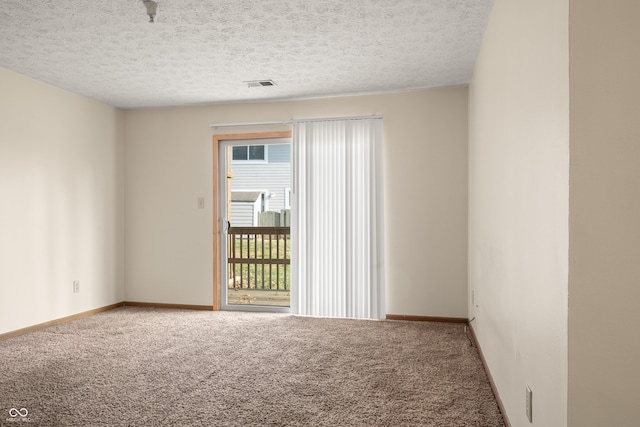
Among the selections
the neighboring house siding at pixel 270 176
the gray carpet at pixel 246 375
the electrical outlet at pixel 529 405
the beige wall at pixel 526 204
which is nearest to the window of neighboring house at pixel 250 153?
the neighboring house siding at pixel 270 176

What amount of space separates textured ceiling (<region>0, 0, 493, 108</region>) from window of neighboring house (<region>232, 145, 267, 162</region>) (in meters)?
0.67

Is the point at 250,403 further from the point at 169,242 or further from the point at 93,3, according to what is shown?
the point at 169,242

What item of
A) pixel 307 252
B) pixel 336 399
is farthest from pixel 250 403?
pixel 307 252

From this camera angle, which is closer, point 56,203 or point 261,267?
point 56,203

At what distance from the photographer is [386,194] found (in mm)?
4617

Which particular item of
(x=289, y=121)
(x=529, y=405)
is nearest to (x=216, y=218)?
(x=289, y=121)

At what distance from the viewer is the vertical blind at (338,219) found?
4559 mm

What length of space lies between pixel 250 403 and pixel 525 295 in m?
1.62

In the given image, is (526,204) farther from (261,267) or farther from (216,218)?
(216,218)

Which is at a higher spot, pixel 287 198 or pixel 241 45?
pixel 241 45

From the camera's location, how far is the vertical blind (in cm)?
456

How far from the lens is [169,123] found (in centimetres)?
524

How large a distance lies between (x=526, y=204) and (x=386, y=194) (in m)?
2.81

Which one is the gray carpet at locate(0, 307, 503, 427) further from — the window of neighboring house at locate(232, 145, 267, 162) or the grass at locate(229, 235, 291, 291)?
the window of neighboring house at locate(232, 145, 267, 162)
